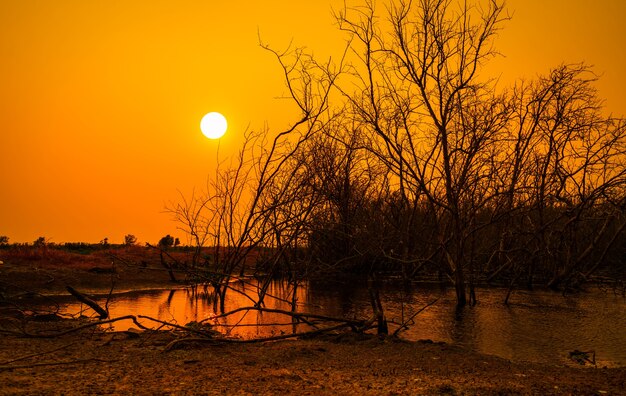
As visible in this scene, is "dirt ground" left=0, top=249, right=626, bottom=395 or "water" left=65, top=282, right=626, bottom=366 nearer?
"dirt ground" left=0, top=249, right=626, bottom=395

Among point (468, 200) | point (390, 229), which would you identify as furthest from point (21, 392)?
point (390, 229)

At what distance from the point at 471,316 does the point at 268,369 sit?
5.45 metres

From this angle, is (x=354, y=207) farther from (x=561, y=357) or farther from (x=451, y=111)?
(x=561, y=357)

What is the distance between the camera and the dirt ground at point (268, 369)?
5047mm

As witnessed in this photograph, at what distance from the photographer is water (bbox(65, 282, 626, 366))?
790 centimetres

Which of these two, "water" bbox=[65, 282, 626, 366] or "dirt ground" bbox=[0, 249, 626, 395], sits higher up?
"water" bbox=[65, 282, 626, 366]

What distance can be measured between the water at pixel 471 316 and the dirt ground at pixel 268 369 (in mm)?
862

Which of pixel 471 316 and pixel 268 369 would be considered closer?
pixel 268 369

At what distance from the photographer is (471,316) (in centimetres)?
1020

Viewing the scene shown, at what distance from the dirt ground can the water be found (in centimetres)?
86

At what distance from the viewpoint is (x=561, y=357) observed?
714cm

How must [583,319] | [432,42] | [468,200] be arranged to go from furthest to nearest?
[468,200] → [432,42] → [583,319]

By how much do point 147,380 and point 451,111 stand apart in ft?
26.7

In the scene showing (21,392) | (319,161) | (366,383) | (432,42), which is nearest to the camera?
(21,392)
